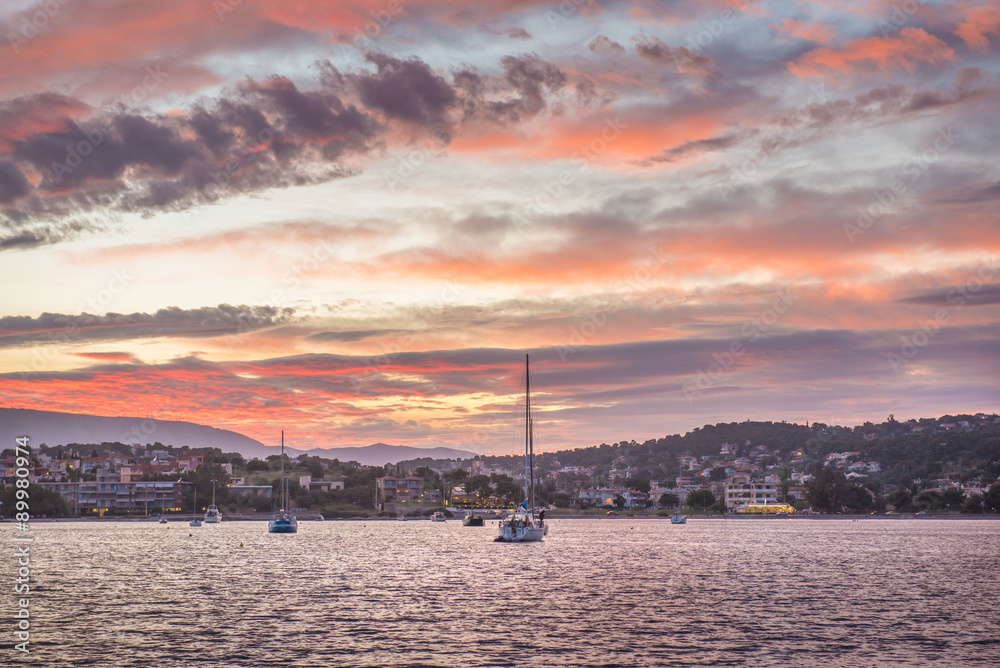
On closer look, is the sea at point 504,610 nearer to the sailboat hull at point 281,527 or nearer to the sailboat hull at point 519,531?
the sailboat hull at point 519,531

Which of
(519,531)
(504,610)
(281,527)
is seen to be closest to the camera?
(504,610)

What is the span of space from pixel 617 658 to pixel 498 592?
1105 inches

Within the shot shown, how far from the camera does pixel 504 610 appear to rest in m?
57.9

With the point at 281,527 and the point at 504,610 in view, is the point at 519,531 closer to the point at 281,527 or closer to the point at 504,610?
the point at 281,527

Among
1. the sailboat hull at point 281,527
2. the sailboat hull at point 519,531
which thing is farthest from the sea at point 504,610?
the sailboat hull at point 281,527

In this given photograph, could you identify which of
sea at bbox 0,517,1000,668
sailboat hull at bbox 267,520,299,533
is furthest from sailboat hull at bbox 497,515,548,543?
sailboat hull at bbox 267,520,299,533

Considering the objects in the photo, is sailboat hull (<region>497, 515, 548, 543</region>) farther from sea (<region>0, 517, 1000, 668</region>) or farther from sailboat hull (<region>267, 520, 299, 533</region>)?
sailboat hull (<region>267, 520, 299, 533</region>)

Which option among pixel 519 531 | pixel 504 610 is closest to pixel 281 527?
pixel 519 531

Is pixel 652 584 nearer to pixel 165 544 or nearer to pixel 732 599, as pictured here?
pixel 732 599

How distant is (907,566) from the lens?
3792 inches

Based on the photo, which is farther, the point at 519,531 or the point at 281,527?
the point at 281,527

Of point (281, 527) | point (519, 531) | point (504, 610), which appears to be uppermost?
point (504, 610)

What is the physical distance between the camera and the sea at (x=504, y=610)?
42.0 m

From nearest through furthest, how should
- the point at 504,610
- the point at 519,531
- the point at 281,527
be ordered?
the point at 504,610, the point at 519,531, the point at 281,527
